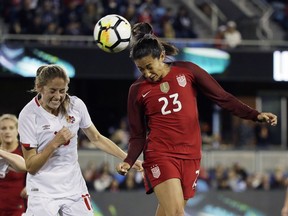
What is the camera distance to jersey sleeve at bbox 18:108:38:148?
717 centimetres

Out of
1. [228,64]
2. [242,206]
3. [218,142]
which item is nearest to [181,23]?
[228,64]

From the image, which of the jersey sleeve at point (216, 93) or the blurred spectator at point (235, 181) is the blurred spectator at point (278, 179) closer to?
the blurred spectator at point (235, 181)

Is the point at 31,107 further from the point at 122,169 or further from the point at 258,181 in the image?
the point at 258,181

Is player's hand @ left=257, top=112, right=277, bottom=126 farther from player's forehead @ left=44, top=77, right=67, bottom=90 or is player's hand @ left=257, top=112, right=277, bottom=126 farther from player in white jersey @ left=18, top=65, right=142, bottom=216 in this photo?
player's forehead @ left=44, top=77, right=67, bottom=90

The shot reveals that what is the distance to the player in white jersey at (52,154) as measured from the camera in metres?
7.11

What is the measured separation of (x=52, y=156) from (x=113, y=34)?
201cm

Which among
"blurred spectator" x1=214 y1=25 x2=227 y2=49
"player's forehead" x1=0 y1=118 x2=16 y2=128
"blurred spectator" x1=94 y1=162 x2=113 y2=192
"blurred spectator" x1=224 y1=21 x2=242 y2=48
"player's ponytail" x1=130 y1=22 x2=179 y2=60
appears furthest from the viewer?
"blurred spectator" x1=224 y1=21 x2=242 y2=48

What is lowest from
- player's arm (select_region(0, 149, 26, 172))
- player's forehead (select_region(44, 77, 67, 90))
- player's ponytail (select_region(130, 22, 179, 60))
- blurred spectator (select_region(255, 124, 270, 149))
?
player's arm (select_region(0, 149, 26, 172))

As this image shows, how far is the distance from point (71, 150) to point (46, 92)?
522 mm

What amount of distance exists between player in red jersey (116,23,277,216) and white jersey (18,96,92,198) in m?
0.53

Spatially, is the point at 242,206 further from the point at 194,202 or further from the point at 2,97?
the point at 2,97

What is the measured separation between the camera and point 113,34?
28.9ft

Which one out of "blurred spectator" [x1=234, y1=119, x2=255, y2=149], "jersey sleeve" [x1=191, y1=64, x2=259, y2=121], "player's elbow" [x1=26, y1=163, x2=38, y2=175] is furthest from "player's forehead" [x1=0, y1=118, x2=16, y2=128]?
"blurred spectator" [x1=234, y1=119, x2=255, y2=149]

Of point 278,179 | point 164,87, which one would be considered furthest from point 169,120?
point 278,179
